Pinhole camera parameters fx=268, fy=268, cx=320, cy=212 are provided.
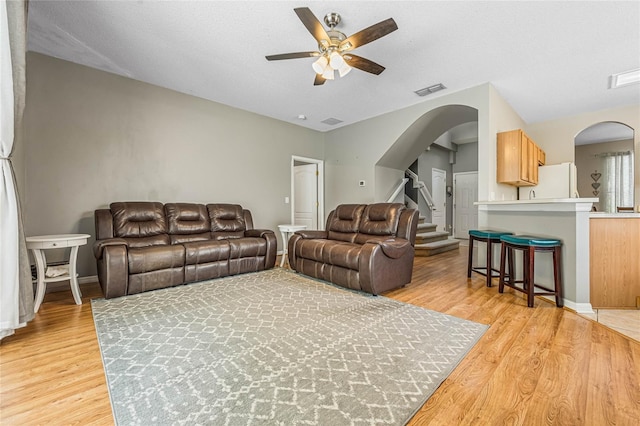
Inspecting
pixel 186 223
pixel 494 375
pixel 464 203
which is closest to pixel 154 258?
pixel 186 223

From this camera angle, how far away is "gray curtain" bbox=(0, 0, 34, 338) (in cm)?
192

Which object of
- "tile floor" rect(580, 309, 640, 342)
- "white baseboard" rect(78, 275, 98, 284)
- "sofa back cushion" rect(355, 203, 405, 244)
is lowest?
"tile floor" rect(580, 309, 640, 342)

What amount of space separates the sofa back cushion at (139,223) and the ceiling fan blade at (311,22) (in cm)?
299

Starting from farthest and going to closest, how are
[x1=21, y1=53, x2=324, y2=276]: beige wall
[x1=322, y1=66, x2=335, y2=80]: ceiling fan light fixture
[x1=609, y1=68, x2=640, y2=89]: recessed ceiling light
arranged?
[x1=609, y1=68, x2=640, y2=89]: recessed ceiling light < [x1=21, y1=53, x2=324, y2=276]: beige wall < [x1=322, y1=66, x2=335, y2=80]: ceiling fan light fixture

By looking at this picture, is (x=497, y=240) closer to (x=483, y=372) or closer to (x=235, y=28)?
(x=483, y=372)

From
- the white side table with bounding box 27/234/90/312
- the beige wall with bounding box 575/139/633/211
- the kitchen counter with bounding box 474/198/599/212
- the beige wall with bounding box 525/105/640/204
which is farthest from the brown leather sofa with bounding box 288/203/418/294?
Result: the beige wall with bounding box 575/139/633/211

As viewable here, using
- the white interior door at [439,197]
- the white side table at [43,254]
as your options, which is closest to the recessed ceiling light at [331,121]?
the white interior door at [439,197]

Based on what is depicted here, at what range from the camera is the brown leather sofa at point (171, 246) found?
9.38ft

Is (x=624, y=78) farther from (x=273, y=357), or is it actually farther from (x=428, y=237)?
(x=273, y=357)

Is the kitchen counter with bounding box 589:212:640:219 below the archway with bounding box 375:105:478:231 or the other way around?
below

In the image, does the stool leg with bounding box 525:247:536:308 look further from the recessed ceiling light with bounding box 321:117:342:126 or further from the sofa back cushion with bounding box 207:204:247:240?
the recessed ceiling light with bounding box 321:117:342:126

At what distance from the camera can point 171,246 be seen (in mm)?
3244

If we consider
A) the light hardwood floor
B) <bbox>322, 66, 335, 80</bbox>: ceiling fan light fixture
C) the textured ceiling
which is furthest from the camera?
<bbox>322, 66, 335, 80</bbox>: ceiling fan light fixture

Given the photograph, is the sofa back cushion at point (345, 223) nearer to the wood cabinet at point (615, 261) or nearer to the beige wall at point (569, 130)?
the wood cabinet at point (615, 261)
